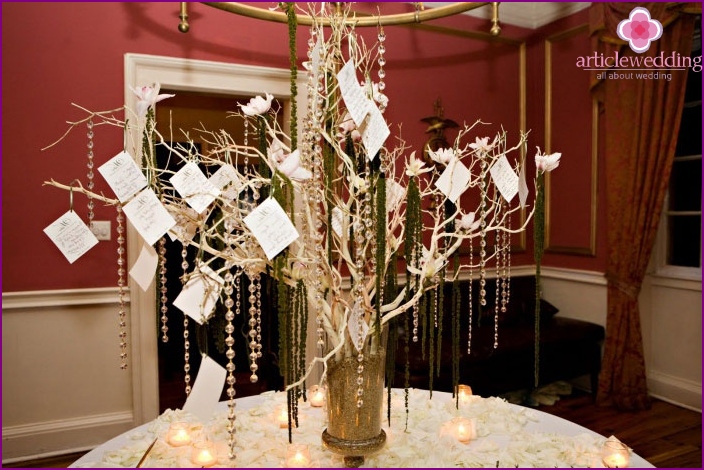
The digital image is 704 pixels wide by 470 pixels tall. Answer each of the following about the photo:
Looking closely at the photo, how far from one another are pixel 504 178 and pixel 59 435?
2597mm

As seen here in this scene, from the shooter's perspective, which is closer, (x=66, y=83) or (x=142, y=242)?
(x=66, y=83)

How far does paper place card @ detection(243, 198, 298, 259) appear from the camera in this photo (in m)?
0.83

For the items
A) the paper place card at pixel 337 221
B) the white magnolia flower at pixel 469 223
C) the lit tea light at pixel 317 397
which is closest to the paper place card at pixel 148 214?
the paper place card at pixel 337 221

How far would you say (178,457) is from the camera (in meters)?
1.13

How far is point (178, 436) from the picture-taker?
1202 millimetres

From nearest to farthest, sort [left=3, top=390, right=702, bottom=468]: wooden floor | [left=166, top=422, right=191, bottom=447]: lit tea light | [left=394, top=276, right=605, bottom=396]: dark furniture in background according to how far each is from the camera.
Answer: [left=166, top=422, right=191, bottom=447]: lit tea light, [left=3, top=390, right=702, bottom=468]: wooden floor, [left=394, top=276, right=605, bottom=396]: dark furniture in background

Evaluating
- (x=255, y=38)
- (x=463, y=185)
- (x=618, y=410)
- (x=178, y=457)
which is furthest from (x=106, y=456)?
(x=618, y=410)

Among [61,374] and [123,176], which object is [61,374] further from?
[123,176]

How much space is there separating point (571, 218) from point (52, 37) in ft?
10.9

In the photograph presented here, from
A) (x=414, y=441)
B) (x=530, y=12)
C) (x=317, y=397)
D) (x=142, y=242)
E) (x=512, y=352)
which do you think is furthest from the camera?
(x=530, y=12)

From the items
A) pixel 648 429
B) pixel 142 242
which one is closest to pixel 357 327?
pixel 142 242

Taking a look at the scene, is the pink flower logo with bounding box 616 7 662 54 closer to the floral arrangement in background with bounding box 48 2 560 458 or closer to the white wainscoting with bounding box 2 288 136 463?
the floral arrangement in background with bounding box 48 2 560 458

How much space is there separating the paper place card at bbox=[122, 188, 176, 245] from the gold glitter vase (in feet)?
1.36

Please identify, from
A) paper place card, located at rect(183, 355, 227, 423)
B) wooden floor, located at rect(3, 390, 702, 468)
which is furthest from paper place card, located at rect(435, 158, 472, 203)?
wooden floor, located at rect(3, 390, 702, 468)
